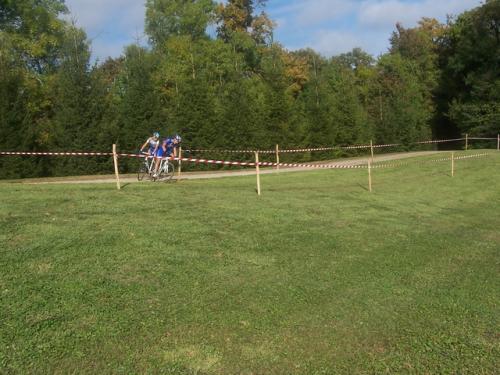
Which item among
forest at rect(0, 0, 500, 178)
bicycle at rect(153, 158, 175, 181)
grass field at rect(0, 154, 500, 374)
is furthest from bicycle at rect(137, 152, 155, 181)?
forest at rect(0, 0, 500, 178)

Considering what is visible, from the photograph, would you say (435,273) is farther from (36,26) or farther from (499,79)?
(499,79)

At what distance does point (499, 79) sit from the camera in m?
47.1

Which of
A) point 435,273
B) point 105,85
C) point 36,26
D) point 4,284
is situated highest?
point 36,26

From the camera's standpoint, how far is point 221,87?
40250mm

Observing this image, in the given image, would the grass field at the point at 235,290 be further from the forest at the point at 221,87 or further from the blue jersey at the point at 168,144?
the forest at the point at 221,87

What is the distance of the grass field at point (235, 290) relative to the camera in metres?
4.34

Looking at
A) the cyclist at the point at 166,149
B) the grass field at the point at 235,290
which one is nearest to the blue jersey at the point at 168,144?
the cyclist at the point at 166,149

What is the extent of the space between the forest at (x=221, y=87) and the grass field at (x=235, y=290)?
15943 millimetres

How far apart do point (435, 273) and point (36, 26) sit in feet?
129

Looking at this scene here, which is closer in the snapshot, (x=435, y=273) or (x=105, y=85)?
(x=435, y=273)

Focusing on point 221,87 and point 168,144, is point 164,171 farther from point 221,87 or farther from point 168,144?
point 221,87

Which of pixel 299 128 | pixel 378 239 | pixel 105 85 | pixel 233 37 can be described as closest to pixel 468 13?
pixel 233 37

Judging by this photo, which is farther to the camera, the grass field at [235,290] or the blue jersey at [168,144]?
the blue jersey at [168,144]

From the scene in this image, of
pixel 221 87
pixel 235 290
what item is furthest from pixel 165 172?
pixel 221 87
